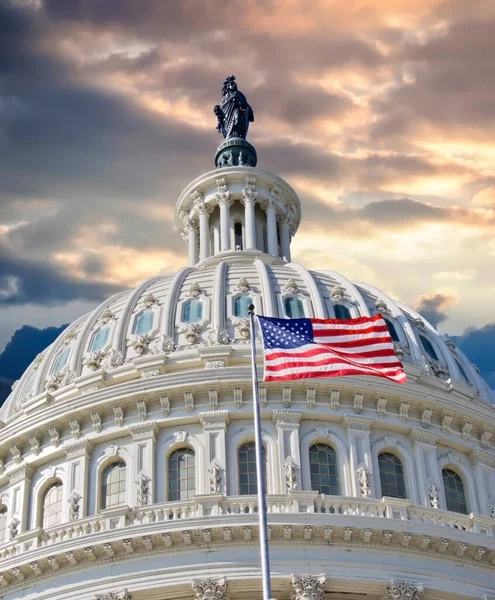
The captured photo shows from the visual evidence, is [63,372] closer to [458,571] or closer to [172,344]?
[172,344]

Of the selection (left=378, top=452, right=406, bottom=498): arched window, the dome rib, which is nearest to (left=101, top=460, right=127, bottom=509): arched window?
(left=378, top=452, right=406, bottom=498): arched window

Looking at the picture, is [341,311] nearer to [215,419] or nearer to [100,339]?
[215,419]

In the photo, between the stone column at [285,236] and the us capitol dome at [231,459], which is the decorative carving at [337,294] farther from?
the stone column at [285,236]

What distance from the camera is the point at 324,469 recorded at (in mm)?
64812

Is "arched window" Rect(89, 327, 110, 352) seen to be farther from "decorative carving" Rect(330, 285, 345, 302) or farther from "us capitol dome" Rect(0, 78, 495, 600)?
"decorative carving" Rect(330, 285, 345, 302)

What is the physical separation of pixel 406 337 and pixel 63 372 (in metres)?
16.8

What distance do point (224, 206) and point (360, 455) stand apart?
25086 mm

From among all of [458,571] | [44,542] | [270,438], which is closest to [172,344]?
[270,438]

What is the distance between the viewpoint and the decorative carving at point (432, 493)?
64.8 meters

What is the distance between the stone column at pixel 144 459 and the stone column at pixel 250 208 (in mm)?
20464

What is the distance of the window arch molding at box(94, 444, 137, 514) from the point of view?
6450 centimetres

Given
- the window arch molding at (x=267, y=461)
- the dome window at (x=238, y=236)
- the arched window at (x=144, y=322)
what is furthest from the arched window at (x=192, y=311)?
the dome window at (x=238, y=236)

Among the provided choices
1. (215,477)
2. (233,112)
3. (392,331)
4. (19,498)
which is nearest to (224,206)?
(233,112)

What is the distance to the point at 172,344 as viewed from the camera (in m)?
69.9
